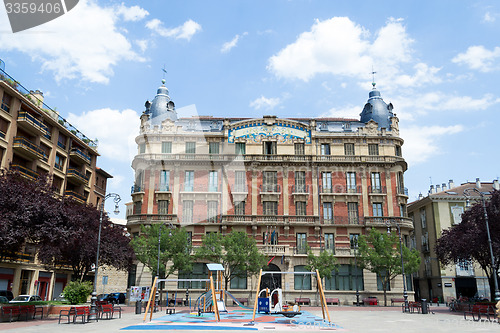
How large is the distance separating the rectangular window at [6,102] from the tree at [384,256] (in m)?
36.2

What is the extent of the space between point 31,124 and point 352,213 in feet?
112

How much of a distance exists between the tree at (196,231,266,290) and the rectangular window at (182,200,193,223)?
5128 mm

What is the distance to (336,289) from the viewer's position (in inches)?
1756

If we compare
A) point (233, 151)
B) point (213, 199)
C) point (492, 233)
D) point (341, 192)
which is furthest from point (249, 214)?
point (492, 233)

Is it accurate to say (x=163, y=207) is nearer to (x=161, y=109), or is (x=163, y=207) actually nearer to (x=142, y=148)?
(x=142, y=148)

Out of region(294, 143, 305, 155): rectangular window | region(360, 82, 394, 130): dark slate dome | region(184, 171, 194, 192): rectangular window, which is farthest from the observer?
region(360, 82, 394, 130): dark slate dome

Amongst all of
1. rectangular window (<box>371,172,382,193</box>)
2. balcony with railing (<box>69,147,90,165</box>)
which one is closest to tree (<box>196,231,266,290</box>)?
rectangular window (<box>371,172,382,193</box>)

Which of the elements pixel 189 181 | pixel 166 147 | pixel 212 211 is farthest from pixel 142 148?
pixel 212 211

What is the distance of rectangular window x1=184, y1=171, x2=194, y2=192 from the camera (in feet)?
155

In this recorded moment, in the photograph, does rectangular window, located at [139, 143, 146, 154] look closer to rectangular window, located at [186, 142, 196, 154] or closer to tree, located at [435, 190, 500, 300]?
rectangular window, located at [186, 142, 196, 154]

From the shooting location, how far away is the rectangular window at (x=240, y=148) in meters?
48.2

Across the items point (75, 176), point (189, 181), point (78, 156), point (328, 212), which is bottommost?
point (328, 212)

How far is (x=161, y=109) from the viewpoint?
51156mm

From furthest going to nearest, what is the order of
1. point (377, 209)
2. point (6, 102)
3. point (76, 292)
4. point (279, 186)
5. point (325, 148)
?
point (325, 148) → point (279, 186) → point (377, 209) → point (6, 102) → point (76, 292)
